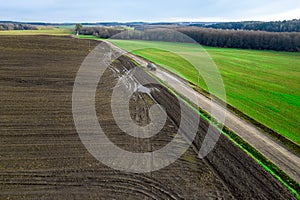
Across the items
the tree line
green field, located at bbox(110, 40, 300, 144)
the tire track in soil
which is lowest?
the tire track in soil

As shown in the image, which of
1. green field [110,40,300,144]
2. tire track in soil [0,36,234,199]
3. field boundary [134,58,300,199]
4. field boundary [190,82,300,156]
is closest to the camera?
Answer: tire track in soil [0,36,234,199]

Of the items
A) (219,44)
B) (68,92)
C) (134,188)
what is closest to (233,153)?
(134,188)

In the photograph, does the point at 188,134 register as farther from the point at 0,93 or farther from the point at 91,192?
the point at 0,93

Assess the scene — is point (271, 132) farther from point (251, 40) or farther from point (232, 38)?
point (232, 38)

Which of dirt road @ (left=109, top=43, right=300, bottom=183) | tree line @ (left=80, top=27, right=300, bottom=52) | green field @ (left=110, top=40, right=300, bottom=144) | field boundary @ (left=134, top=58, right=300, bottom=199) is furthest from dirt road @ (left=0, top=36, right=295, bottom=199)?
tree line @ (left=80, top=27, right=300, bottom=52)

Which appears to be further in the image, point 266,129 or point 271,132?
point 266,129

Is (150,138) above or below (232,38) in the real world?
below

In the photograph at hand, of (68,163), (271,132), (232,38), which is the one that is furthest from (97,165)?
(232,38)

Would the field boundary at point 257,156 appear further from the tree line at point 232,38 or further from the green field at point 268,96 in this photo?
the tree line at point 232,38

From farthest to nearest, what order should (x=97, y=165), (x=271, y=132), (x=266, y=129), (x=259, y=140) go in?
(x=266, y=129) → (x=271, y=132) → (x=259, y=140) → (x=97, y=165)

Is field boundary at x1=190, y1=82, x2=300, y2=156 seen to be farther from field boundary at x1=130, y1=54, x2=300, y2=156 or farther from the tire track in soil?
the tire track in soil

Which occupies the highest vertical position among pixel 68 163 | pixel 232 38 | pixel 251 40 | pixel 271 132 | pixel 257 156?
pixel 232 38
